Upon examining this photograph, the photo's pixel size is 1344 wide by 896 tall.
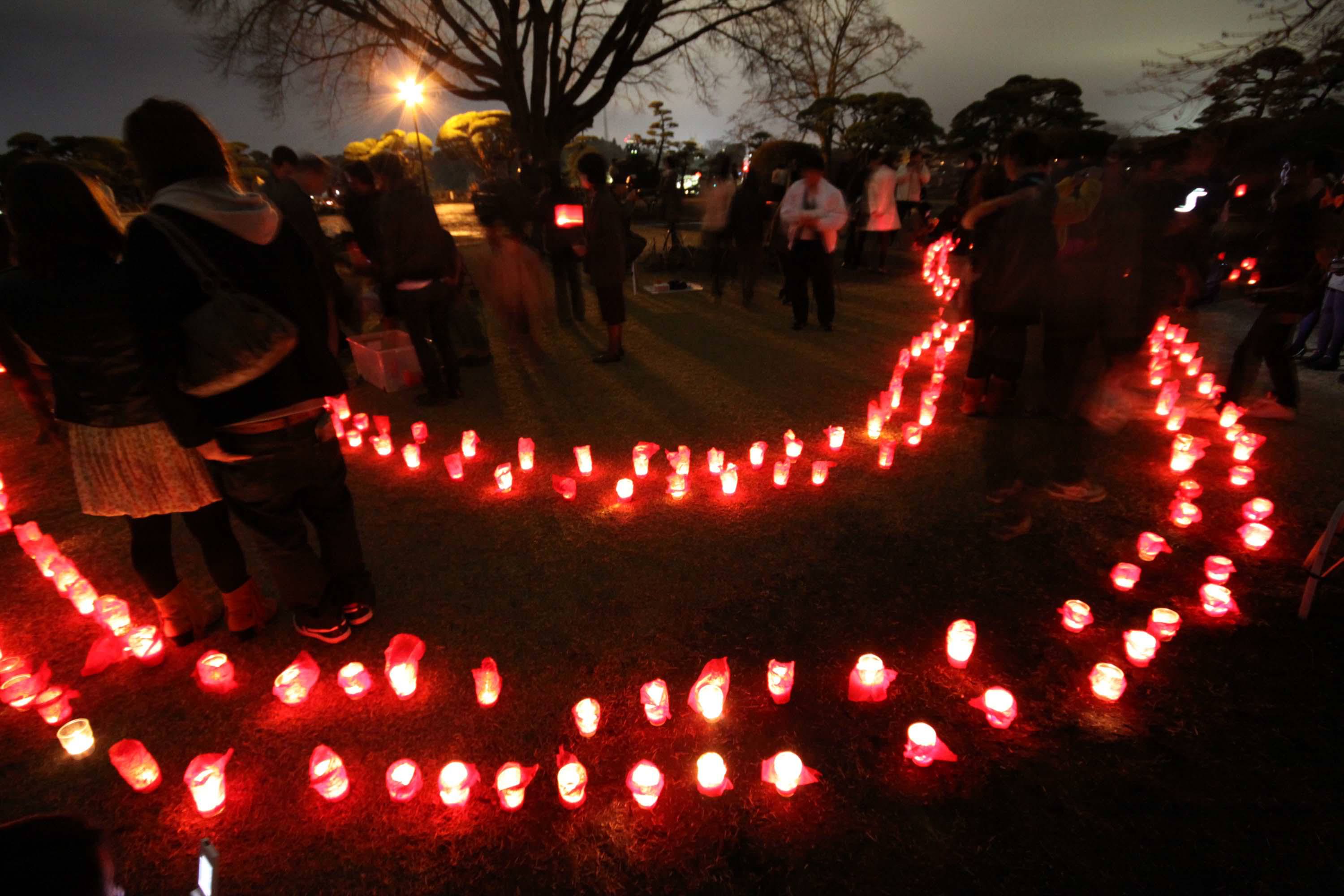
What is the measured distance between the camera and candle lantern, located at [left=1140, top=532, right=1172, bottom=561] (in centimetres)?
332

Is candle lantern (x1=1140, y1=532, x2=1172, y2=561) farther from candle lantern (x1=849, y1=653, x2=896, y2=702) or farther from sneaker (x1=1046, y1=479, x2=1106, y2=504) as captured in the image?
candle lantern (x1=849, y1=653, x2=896, y2=702)

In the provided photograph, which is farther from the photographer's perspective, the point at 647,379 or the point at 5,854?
the point at 647,379

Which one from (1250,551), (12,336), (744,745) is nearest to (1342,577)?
(1250,551)

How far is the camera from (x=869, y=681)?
8.17ft

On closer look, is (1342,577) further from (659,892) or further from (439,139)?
(439,139)

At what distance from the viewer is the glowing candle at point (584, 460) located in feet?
14.4

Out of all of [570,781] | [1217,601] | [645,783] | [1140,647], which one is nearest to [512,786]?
[570,781]

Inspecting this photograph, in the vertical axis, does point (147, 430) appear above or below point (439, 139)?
below

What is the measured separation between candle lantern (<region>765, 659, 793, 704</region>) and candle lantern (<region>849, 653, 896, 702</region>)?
10.2 inches

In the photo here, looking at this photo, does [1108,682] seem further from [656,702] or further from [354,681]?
[354,681]

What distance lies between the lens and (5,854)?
3.33ft

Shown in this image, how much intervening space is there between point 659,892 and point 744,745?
62 centimetres

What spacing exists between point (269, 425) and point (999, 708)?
3.04m

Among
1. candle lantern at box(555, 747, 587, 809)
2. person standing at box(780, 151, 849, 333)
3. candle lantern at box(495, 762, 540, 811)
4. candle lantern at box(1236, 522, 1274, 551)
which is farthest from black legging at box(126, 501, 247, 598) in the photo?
person standing at box(780, 151, 849, 333)
